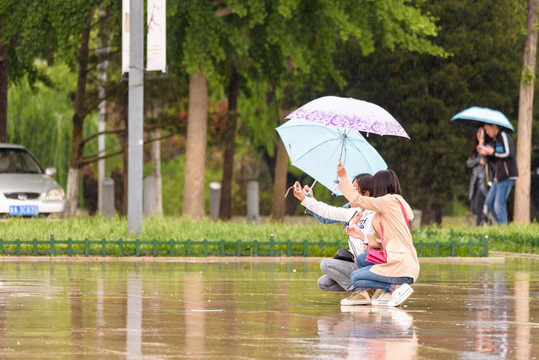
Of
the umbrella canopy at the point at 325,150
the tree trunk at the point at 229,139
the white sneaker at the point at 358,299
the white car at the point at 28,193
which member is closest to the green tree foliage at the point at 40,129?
the tree trunk at the point at 229,139

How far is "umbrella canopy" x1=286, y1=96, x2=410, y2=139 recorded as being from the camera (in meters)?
12.7

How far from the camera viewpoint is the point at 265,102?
1624 inches

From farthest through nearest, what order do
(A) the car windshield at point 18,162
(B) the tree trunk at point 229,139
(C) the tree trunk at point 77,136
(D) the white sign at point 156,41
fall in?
(B) the tree trunk at point 229,139 < (C) the tree trunk at point 77,136 < (A) the car windshield at point 18,162 < (D) the white sign at point 156,41

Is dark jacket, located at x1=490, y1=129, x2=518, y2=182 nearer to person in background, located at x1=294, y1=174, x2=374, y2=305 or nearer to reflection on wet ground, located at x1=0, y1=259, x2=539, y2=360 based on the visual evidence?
reflection on wet ground, located at x1=0, y1=259, x2=539, y2=360

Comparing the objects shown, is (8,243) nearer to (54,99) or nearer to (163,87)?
(163,87)

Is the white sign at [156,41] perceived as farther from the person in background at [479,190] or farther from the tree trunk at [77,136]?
the tree trunk at [77,136]

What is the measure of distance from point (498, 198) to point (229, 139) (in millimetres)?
12440

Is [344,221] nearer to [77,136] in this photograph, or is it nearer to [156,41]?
[156,41]

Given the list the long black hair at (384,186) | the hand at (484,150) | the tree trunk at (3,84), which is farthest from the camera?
the tree trunk at (3,84)

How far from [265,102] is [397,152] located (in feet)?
15.5

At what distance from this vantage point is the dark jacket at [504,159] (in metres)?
26.3

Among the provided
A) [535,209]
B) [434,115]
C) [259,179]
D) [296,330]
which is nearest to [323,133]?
[296,330]

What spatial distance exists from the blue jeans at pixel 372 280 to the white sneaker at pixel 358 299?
0.24ft

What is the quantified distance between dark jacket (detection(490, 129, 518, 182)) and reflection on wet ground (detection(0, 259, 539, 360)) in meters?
8.99
